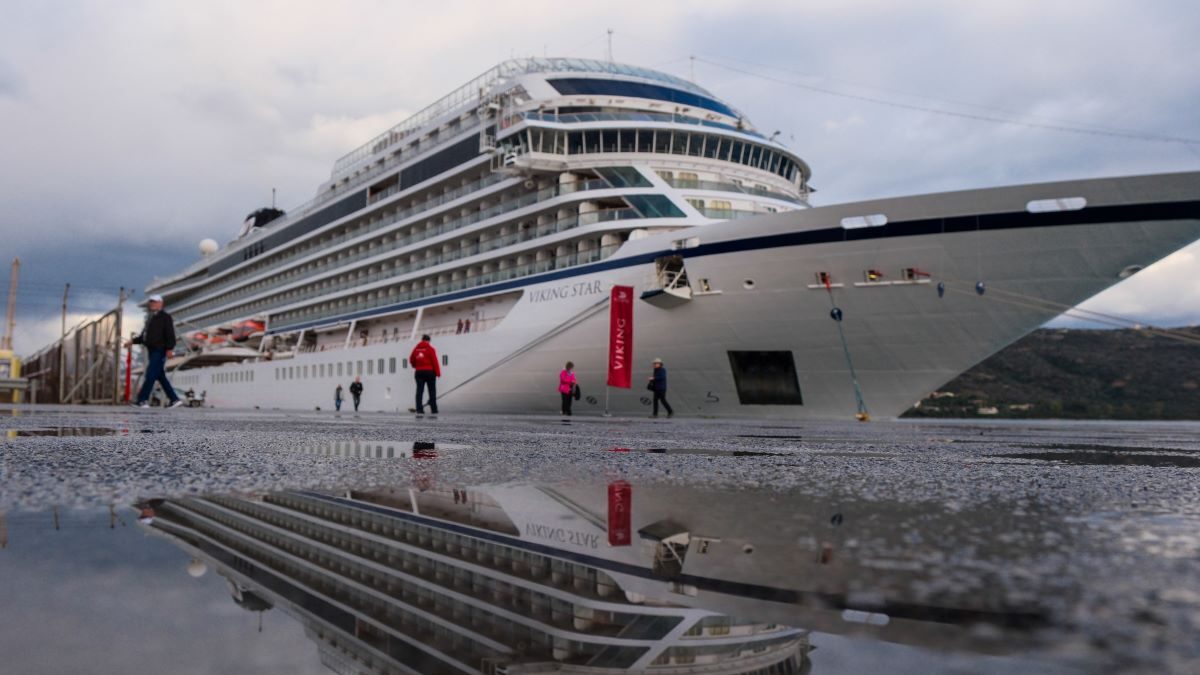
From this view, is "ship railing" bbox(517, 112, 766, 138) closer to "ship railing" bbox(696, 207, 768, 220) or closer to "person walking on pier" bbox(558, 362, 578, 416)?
"ship railing" bbox(696, 207, 768, 220)

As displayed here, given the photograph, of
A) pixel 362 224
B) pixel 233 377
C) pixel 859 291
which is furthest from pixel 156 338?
pixel 233 377

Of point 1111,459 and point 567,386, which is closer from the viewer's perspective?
point 1111,459

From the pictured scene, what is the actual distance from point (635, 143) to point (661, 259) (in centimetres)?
496

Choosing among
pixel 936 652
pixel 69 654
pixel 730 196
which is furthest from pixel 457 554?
pixel 730 196

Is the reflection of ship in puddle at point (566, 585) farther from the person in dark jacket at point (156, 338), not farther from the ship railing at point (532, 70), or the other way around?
the ship railing at point (532, 70)

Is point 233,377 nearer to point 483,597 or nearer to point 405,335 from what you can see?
point 405,335

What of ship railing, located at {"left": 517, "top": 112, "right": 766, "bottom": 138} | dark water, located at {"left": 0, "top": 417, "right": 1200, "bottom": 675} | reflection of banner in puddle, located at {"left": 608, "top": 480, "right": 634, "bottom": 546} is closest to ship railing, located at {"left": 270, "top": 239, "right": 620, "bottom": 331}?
ship railing, located at {"left": 517, "top": 112, "right": 766, "bottom": 138}

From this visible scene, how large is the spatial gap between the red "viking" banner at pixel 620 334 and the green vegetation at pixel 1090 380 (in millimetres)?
27954

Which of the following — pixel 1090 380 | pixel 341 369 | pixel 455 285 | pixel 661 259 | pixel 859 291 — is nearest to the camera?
pixel 859 291

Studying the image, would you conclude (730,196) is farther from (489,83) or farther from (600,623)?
(600,623)

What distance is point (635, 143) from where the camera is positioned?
63.8 feet

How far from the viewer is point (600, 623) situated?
0.82 meters

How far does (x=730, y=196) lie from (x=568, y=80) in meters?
6.85

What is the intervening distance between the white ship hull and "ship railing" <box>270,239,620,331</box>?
19.8 inches
